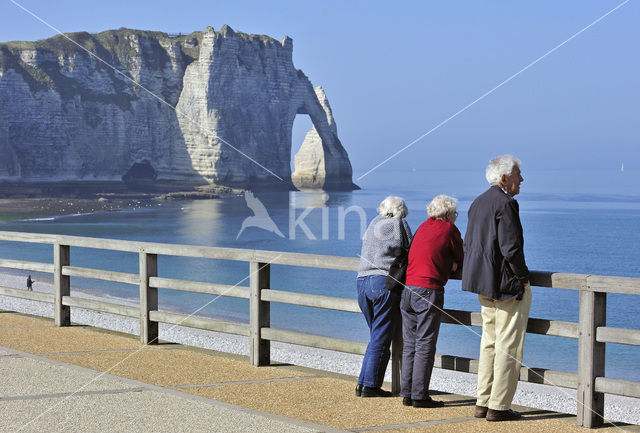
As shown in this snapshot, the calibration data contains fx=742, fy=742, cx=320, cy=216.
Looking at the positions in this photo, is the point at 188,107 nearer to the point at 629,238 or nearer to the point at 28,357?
the point at 629,238

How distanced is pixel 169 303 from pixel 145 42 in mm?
95945

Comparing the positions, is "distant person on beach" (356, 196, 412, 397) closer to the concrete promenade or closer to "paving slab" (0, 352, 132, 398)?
the concrete promenade

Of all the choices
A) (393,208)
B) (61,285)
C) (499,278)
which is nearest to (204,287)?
(61,285)

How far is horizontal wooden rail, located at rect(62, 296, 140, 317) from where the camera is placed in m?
8.29

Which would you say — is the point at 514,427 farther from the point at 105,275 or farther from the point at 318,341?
the point at 105,275

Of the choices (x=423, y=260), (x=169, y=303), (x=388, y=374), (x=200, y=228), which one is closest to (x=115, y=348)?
(x=423, y=260)

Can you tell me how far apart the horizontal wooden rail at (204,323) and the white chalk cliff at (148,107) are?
9138 centimetres

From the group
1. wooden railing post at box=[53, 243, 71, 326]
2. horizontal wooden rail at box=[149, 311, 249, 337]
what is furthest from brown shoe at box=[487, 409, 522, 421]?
wooden railing post at box=[53, 243, 71, 326]

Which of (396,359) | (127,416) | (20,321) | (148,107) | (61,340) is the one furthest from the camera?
(148,107)

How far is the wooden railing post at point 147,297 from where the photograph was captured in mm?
7777

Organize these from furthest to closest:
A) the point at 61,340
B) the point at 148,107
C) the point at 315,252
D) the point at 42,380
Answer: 1. the point at 148,107
2. the point at 315,252
3. the point at 61,340
4. the point at 42,380

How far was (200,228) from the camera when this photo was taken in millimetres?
73375

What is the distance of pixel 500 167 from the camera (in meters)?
A: 5.06

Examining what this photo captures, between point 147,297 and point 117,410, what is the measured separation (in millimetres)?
2630
